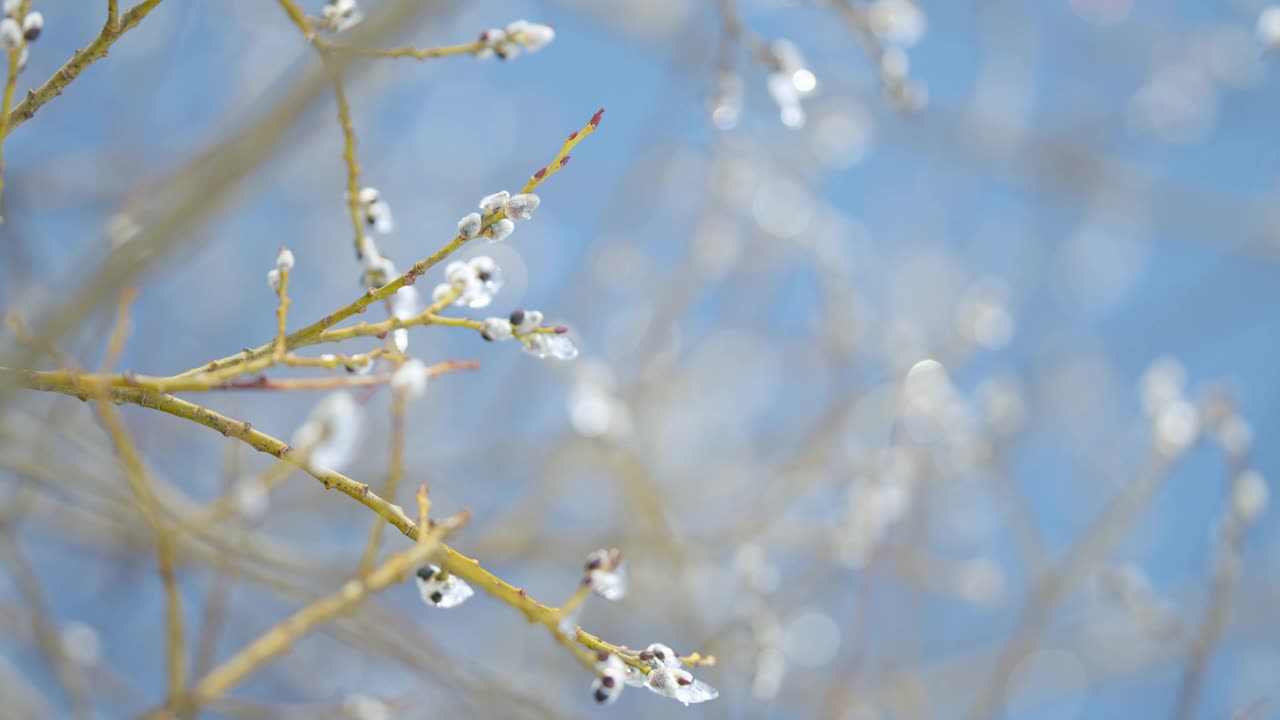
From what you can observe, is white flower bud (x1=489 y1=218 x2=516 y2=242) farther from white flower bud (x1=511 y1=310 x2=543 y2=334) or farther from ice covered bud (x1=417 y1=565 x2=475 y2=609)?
ice covered bud (x1=417 y1=565 x2=475 y2=609)

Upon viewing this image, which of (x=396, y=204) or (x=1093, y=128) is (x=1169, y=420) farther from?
(x=396, y=204)

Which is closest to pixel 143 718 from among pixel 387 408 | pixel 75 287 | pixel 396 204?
pixel 75 287

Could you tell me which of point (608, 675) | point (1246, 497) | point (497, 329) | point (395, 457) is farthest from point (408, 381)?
point (1246, 497)

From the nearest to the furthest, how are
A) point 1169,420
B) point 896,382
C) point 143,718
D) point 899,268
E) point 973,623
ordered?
point 143,718 → point 1169,420 → point 896,382 → point 899,268 → point 973,623

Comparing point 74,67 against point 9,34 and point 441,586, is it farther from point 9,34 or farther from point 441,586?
point 441,586

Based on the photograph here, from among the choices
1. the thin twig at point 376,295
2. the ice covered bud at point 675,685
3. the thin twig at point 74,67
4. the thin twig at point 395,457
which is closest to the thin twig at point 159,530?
the thin twig at point 376,295

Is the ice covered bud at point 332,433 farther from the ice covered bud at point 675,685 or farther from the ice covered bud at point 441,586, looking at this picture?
the ice covered bud at point 675,685

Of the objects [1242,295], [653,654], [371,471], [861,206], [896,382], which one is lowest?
[653,654]


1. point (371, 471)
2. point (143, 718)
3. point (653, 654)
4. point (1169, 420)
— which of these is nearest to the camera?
point (653, 654)
